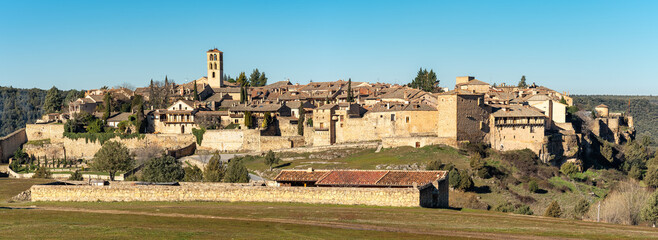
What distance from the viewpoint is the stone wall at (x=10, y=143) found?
264 ft

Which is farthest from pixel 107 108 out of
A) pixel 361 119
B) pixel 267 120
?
pixel 361 119

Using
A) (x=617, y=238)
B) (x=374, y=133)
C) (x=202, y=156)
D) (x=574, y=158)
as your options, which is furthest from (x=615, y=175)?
(x=617, y=238)

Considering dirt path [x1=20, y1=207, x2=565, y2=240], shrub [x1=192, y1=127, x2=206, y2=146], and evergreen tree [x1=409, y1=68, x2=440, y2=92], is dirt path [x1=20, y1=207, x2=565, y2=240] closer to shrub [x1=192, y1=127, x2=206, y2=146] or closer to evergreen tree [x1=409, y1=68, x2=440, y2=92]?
shrub [x1=192, y1=127, x2=206, y2=146]

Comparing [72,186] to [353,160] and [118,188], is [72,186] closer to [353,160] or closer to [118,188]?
[118,188]

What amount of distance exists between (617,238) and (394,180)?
517 inches

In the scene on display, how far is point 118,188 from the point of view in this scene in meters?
35.4

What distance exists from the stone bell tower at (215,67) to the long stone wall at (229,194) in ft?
228

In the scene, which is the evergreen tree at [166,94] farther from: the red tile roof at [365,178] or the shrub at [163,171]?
the red tile roof at [365,178]

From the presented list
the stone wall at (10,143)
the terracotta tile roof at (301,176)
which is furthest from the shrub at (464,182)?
the stone wall at (10,143)

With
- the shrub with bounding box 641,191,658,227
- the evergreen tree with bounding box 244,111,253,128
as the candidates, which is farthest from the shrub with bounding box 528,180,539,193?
the evergreen tree with bounding box 244,111,253,128

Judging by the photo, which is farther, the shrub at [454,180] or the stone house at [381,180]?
the shrub at [454,180]

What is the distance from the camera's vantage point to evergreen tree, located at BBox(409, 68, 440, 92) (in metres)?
97.4

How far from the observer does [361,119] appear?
71.9m

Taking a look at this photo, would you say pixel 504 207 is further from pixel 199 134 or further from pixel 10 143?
pixel 10 143
